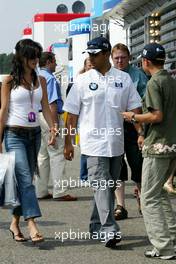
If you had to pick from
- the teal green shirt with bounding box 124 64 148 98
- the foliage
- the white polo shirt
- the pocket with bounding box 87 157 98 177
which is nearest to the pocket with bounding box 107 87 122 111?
the white polo shirt

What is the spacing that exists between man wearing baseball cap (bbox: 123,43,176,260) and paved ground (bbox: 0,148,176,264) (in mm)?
220

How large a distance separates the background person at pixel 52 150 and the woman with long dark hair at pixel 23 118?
2.40 meters

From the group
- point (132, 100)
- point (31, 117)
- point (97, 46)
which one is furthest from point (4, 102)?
point (132, 100)

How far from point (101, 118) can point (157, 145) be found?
694 mm

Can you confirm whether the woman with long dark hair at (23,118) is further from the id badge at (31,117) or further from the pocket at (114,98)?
the pocket at (114,98)

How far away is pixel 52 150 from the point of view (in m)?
8.59

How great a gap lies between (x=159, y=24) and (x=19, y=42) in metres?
8.05

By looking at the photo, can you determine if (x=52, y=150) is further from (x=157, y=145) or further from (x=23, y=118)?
(x=157, y=145)

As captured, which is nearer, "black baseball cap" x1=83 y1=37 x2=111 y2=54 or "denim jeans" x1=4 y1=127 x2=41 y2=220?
"black baseball cap" x1=83 y1=37 x2=111 y2=54

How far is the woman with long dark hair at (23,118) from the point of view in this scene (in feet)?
18.7

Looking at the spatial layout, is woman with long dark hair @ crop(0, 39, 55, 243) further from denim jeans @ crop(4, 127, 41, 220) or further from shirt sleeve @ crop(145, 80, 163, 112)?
shirt sleeve @ crop(145, 80, 163, 112)

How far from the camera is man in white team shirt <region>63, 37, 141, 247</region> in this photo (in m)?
5.54

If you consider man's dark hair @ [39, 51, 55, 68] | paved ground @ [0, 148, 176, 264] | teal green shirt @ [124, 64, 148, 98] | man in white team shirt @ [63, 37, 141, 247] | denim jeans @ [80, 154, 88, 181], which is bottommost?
paved ground @ [0, 148, 176, 264]

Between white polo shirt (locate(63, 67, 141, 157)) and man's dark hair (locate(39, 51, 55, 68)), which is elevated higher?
man's dark hair (locate(39, 51, 55, 68))
